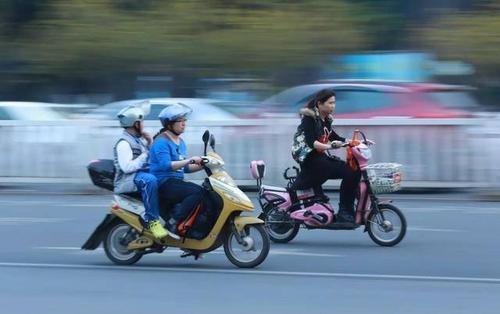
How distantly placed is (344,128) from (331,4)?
9.72 m

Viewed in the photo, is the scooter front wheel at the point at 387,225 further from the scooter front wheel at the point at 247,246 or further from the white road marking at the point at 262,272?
the scooter front wheel at the point at 247,246

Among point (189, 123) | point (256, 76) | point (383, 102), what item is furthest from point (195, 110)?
point (256, 76)

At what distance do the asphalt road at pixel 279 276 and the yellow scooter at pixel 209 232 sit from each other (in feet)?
0.56

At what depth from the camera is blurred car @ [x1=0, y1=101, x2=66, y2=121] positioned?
20578mm

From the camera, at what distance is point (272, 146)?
56.9 ft

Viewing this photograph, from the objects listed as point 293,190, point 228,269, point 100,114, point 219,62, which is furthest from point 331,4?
point 228,269

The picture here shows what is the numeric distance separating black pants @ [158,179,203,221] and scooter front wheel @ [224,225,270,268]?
0.45 meters

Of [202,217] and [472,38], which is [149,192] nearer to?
[202,217]

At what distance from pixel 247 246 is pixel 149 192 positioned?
3.35 feet

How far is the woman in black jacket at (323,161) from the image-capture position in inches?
449

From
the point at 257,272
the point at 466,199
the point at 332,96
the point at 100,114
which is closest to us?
the point at 257,272

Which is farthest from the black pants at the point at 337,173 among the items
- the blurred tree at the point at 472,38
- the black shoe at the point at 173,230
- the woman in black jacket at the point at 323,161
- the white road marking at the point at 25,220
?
the blurred tree at the point at 472,38

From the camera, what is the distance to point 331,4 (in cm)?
2625

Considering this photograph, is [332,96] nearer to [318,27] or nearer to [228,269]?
[228,269]
